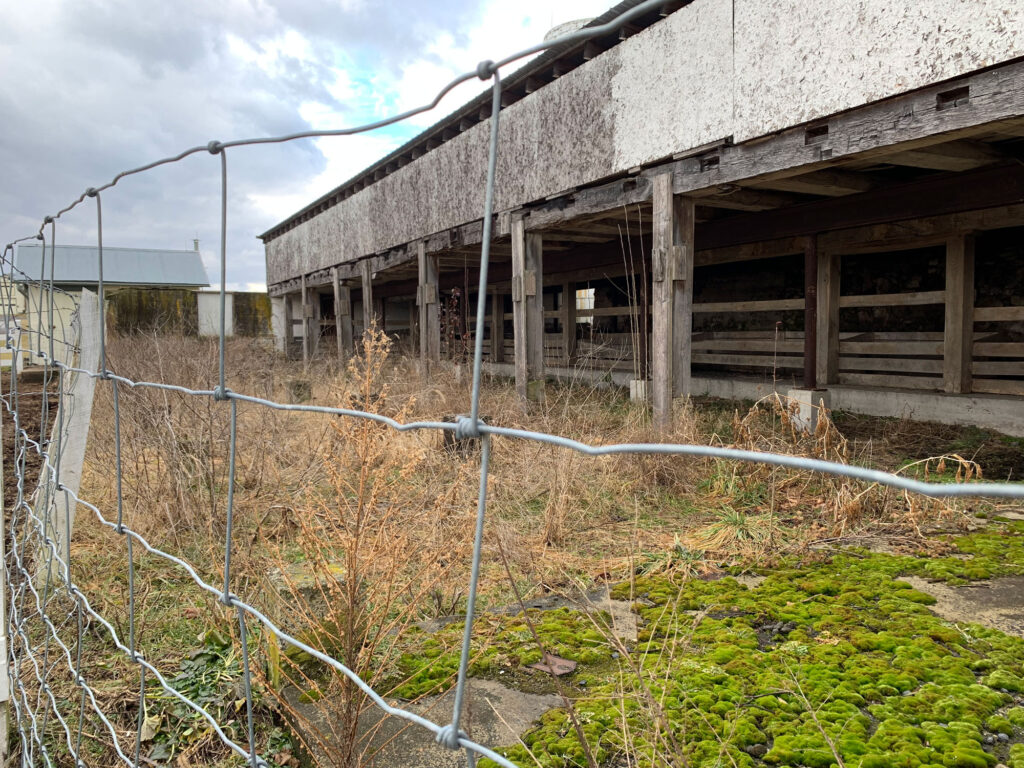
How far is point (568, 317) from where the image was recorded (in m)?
12.4

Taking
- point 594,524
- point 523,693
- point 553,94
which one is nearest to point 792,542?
point 594,524

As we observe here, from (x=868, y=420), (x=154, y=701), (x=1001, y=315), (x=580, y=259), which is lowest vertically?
(x=154, y=701)

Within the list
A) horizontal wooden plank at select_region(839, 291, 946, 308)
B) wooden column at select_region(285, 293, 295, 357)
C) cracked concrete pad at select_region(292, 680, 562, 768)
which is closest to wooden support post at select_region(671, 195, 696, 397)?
horizontal wooden plank at select_region(839, 291, 946, 308)

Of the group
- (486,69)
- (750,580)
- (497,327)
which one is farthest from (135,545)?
(497,327)

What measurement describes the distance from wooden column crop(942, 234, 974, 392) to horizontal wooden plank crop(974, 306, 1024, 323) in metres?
0.11

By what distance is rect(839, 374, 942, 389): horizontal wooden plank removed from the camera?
24.5 feet

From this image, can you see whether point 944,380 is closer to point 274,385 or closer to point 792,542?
point 792,542

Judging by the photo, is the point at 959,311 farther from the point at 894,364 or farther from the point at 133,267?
the point at 133,267

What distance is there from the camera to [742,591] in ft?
9.70

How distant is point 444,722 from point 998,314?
23.1 feet

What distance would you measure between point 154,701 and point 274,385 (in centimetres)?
706

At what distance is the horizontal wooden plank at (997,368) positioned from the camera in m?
6.60

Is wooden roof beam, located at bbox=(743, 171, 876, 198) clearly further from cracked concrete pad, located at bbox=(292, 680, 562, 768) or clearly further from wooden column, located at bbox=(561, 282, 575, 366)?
wooden column, located at bbox=(561, 282, 575, 366)

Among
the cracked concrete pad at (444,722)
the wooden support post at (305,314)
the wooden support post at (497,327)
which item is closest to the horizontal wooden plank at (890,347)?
the cracked concrete pad at (444,722)
